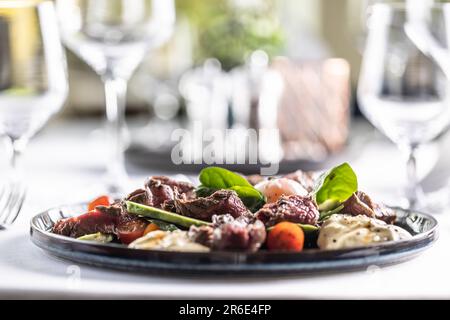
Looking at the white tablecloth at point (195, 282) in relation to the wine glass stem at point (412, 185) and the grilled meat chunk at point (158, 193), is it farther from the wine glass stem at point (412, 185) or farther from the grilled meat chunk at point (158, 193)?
the wine glass stem at point (412, 185)

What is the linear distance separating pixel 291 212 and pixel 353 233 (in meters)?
0.07

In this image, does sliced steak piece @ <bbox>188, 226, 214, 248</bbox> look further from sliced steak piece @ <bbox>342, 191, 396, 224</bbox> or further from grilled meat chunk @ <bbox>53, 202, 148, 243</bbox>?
sliced steak piece @ <bbox>342, 191, 396, 224</bbox>

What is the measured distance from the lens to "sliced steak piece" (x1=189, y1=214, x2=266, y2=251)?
0.84 m

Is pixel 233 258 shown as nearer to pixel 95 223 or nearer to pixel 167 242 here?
pixel 167 242

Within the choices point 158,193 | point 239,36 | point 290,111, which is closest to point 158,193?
point 158,193

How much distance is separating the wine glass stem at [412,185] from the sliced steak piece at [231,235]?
0.62 m

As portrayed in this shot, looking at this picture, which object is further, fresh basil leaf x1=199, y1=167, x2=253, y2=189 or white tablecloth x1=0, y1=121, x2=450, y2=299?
fresh basil leaf x1=199, y1=167, x2=253, y2=189

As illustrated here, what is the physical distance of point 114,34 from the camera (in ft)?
5.74

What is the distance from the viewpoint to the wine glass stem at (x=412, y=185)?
1438mm

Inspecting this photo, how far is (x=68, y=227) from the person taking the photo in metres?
0.98

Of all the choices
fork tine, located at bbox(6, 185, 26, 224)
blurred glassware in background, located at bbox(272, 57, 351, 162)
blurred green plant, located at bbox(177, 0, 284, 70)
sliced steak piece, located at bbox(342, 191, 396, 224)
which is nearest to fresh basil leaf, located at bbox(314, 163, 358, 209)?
sliced steak piece, located at bbox(342, 191, 396, 224)

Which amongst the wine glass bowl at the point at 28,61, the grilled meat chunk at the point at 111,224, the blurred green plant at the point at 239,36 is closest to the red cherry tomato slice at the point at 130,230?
the grilled meat chunk at the point at 111,224

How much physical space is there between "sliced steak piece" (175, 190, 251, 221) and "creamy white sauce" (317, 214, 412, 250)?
0.09 meters
